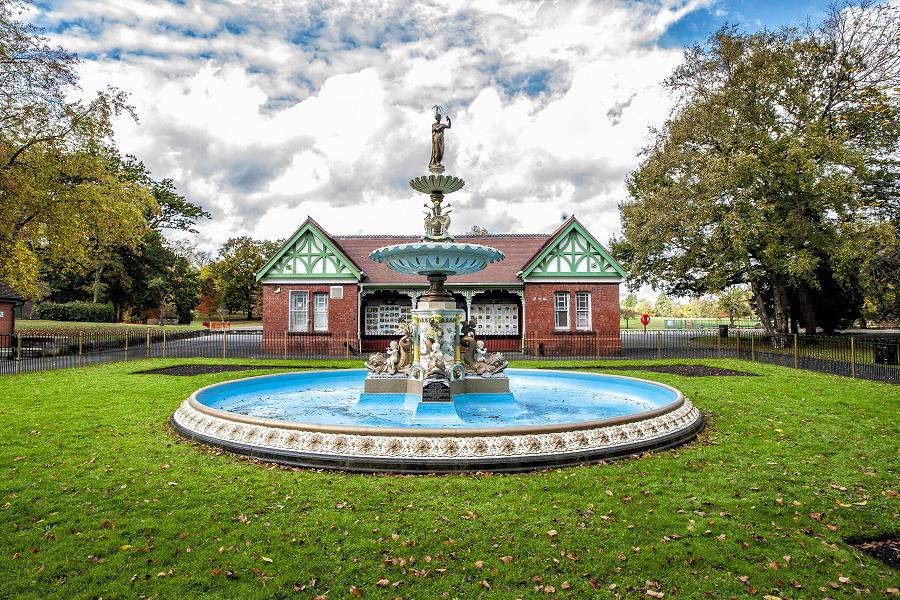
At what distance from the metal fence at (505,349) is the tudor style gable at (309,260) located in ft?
11.3

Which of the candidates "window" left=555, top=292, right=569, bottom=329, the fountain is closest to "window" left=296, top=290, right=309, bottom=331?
"window" left=555, top=292, right=569, bottom=329

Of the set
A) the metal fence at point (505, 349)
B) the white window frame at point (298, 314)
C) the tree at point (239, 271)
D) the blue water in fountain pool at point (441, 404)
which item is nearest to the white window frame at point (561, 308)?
the metal fence at point (505, 349)

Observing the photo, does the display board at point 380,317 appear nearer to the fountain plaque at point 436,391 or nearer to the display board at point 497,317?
the display board at point 497,317

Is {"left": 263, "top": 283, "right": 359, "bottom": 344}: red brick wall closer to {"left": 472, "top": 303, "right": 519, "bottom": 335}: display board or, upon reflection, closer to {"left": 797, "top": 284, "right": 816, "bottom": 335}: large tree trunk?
{"left": 472, "top": 303, "right": 519, "bottom": 335}: display board

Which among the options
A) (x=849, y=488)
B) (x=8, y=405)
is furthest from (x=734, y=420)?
(x=8, y=405)

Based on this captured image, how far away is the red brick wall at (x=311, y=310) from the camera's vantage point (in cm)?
2930

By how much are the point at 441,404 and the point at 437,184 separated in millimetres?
5276

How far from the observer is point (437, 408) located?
34.8 feet

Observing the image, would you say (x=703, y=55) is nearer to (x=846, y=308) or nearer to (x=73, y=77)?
(x=846, y=308)

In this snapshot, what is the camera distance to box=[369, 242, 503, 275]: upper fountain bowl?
1095 cm

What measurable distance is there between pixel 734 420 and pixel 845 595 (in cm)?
712

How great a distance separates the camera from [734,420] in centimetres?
1086

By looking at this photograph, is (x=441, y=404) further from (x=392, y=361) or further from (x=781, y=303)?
→ (x=781, y=303)

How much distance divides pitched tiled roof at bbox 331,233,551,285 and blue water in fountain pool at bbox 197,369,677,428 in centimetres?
1465
